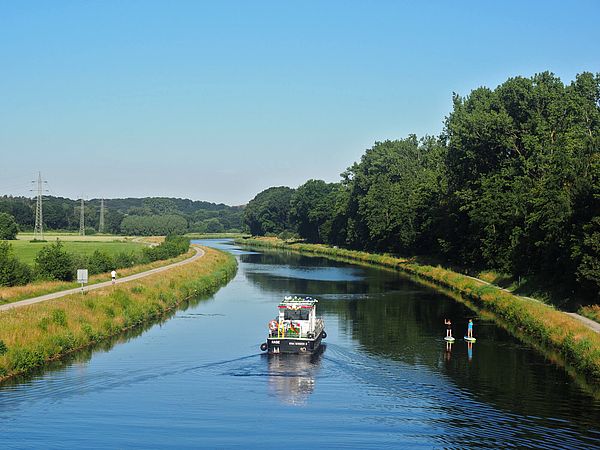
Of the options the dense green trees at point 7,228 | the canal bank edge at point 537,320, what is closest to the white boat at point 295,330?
the canal bank edge at point 537,320

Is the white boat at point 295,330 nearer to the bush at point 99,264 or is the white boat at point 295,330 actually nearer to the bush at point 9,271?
the bush at point 9,271

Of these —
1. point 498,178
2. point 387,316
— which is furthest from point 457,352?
point 498,178

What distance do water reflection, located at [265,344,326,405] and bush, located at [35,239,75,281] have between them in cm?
2970

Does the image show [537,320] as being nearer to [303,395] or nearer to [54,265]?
[303,395]

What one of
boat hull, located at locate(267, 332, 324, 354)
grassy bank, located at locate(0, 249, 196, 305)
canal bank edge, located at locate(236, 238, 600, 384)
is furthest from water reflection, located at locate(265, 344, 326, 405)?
grassy bank, located at locate(0, 249, 196, 305)

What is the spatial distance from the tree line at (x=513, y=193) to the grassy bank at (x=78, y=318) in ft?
100

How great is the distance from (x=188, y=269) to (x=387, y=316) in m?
34.0

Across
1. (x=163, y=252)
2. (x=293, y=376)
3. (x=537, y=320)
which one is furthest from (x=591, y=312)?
(x=163, y=252)

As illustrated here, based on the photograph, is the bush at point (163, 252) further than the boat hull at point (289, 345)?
Yes

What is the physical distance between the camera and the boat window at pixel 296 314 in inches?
1726

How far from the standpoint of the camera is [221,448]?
25.3m

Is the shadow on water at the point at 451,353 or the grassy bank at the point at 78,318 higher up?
A: the grassy bank at the point at 78,318

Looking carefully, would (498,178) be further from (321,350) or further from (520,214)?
(321,350)

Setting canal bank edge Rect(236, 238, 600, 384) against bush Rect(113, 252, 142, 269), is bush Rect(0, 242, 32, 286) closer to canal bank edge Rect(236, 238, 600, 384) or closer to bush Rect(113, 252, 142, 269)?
bush Rect(113, 252, 142, 269)
